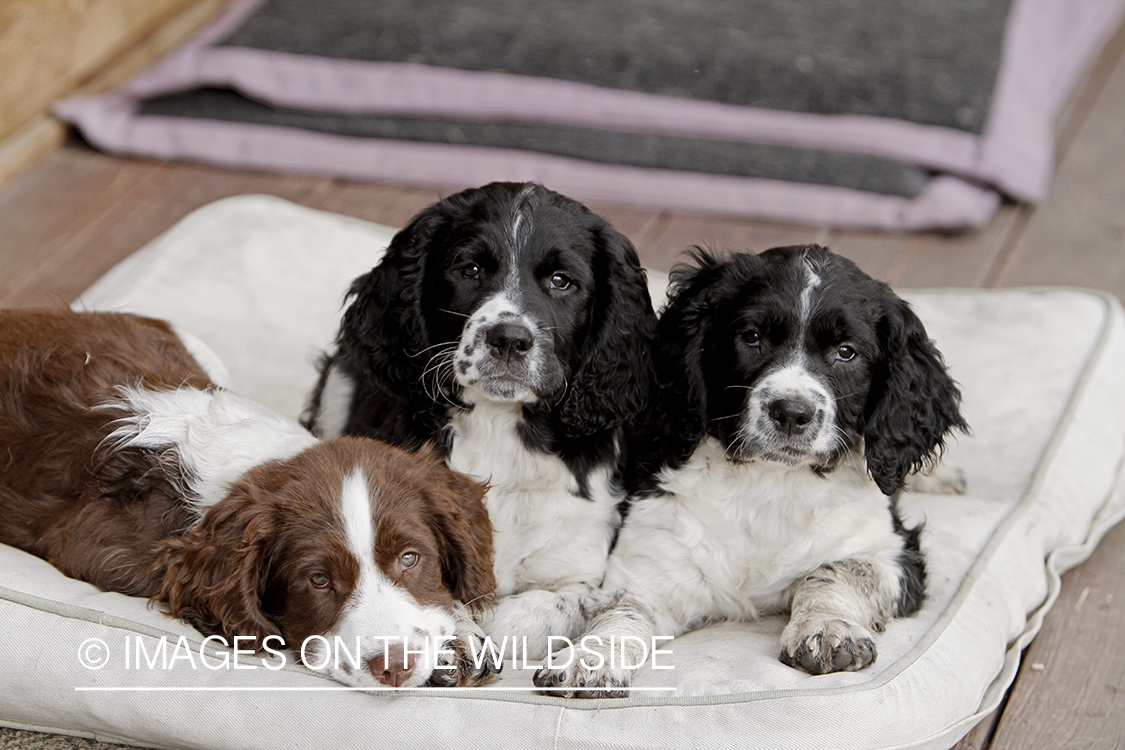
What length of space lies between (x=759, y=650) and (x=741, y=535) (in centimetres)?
36

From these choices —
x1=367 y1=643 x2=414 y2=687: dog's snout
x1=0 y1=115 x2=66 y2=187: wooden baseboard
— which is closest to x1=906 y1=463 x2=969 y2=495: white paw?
x1=367 y1=643 x2=414 y2=687: dog's snout

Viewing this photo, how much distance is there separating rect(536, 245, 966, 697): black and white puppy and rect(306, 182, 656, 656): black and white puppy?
133 millimetres

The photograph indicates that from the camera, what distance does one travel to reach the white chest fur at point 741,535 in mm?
3434

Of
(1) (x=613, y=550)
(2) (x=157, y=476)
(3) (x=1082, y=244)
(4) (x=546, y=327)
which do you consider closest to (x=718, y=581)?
(1) (x=613, y=550)

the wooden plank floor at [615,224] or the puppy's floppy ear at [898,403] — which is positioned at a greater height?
the puppy's floppy ear at [898,403]

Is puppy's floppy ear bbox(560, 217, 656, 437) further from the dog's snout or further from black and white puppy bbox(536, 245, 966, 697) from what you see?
the dog's snout

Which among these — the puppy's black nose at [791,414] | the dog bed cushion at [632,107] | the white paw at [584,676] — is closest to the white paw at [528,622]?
the white paw at [584,676]

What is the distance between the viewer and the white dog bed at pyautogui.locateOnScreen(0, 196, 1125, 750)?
113 inches

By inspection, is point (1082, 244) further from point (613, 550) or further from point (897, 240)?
point (613, 550)

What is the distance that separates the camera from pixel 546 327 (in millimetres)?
3268

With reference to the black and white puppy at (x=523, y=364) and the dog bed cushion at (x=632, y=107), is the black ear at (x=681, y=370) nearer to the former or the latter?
the black and white puppy at (x=523, y=364)

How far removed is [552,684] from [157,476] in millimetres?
1100

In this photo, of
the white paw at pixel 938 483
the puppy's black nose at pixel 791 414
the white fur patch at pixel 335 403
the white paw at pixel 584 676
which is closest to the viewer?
the white paw at pixel 584 676

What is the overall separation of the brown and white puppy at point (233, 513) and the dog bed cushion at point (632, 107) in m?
3.03
